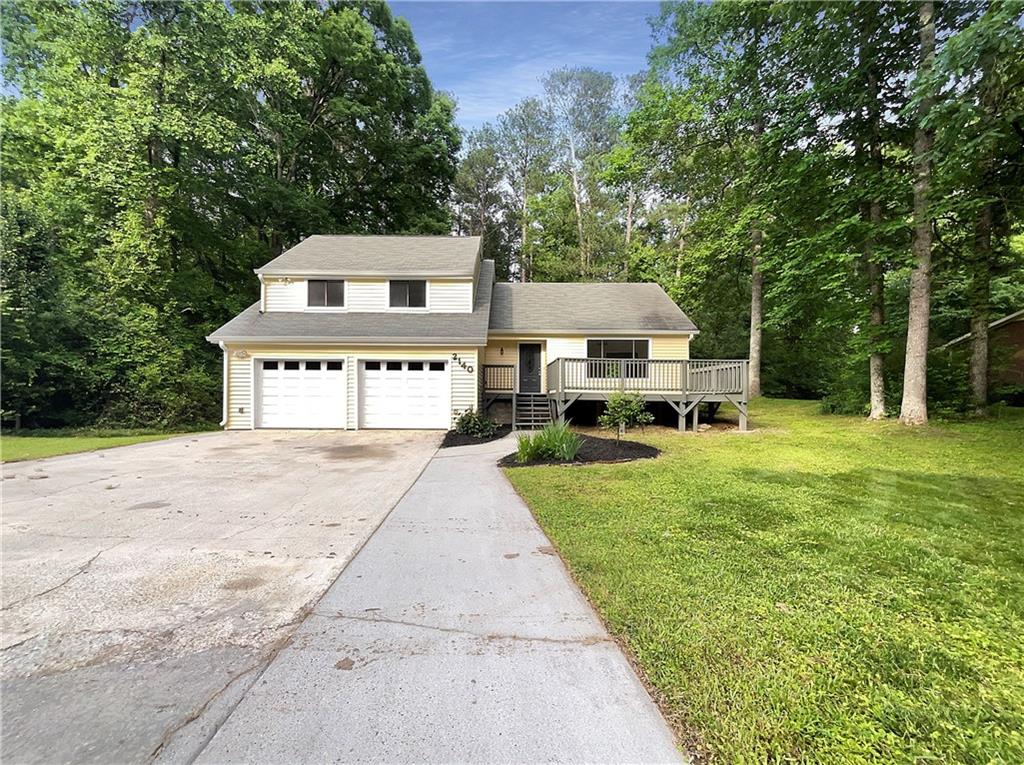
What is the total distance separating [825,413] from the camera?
48.8 feet

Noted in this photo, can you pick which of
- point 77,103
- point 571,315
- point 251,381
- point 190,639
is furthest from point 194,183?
point 190,639

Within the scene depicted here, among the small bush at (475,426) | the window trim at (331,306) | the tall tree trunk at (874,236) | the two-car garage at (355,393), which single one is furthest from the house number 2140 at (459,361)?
the tall tree trunk at (874,236)

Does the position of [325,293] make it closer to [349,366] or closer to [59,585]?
[349,366]

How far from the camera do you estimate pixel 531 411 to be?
14.2 metres

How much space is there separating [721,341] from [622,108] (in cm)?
1584

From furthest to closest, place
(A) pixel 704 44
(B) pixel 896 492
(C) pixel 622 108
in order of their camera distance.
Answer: (C) pixel 622 108, (A) pixel 704 44, (B) pixel 896 492

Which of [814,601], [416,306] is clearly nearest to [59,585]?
[814,601]

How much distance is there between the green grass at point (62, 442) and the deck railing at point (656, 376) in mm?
10892

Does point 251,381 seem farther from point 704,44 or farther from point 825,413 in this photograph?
point 704,44

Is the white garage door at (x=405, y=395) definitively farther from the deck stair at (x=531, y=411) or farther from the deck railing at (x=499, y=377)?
the deck railing at (x=499, y=377)

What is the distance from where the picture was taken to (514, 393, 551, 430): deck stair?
13992mm

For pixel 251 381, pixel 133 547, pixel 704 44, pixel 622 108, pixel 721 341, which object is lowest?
pixel 133 547

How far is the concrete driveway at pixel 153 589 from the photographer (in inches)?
80.1

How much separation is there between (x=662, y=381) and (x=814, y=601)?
33.0 ft
